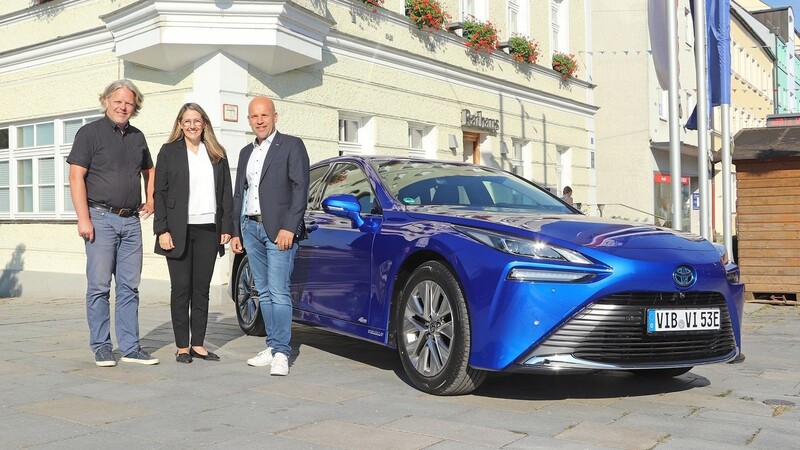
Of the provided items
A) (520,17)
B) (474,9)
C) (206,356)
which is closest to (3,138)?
(474,9)

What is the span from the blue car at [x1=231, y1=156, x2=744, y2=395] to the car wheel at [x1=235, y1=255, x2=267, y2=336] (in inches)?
57.0

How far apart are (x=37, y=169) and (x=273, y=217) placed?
10.0 meters

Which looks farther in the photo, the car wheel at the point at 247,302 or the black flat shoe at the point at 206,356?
the car wheel at the point at 247,302

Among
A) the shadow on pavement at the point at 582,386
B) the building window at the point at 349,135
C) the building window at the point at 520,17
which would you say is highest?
the building window at the point at 520,17

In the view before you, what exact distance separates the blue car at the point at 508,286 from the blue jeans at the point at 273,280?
0.36m

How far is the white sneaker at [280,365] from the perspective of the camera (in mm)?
5992

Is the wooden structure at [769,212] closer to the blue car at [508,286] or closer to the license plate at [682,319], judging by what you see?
the blue car at [508,286]

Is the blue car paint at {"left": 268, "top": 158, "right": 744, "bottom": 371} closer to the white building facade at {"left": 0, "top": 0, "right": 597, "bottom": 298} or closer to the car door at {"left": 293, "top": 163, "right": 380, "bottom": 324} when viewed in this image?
the car door at {"left": 293, "top": 163, "right": 380, "bottom": 324}

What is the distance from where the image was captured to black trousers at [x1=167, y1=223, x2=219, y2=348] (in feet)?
21.6

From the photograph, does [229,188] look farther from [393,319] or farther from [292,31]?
[292,31]

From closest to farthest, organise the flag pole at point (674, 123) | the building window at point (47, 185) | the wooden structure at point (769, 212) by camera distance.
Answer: the flag pole at point (674, 123)
the wooden structure at point (769, 212)
the building window at point (47, 185)

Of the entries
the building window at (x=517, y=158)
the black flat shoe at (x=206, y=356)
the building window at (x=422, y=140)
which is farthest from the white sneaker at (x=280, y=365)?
the building window at (x=517, y=158)

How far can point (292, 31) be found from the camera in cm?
1233

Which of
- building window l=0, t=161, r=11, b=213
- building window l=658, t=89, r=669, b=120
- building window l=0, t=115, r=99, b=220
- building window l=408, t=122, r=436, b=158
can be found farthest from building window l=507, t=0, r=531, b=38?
building window l=658, t=89, r=669, b=120
